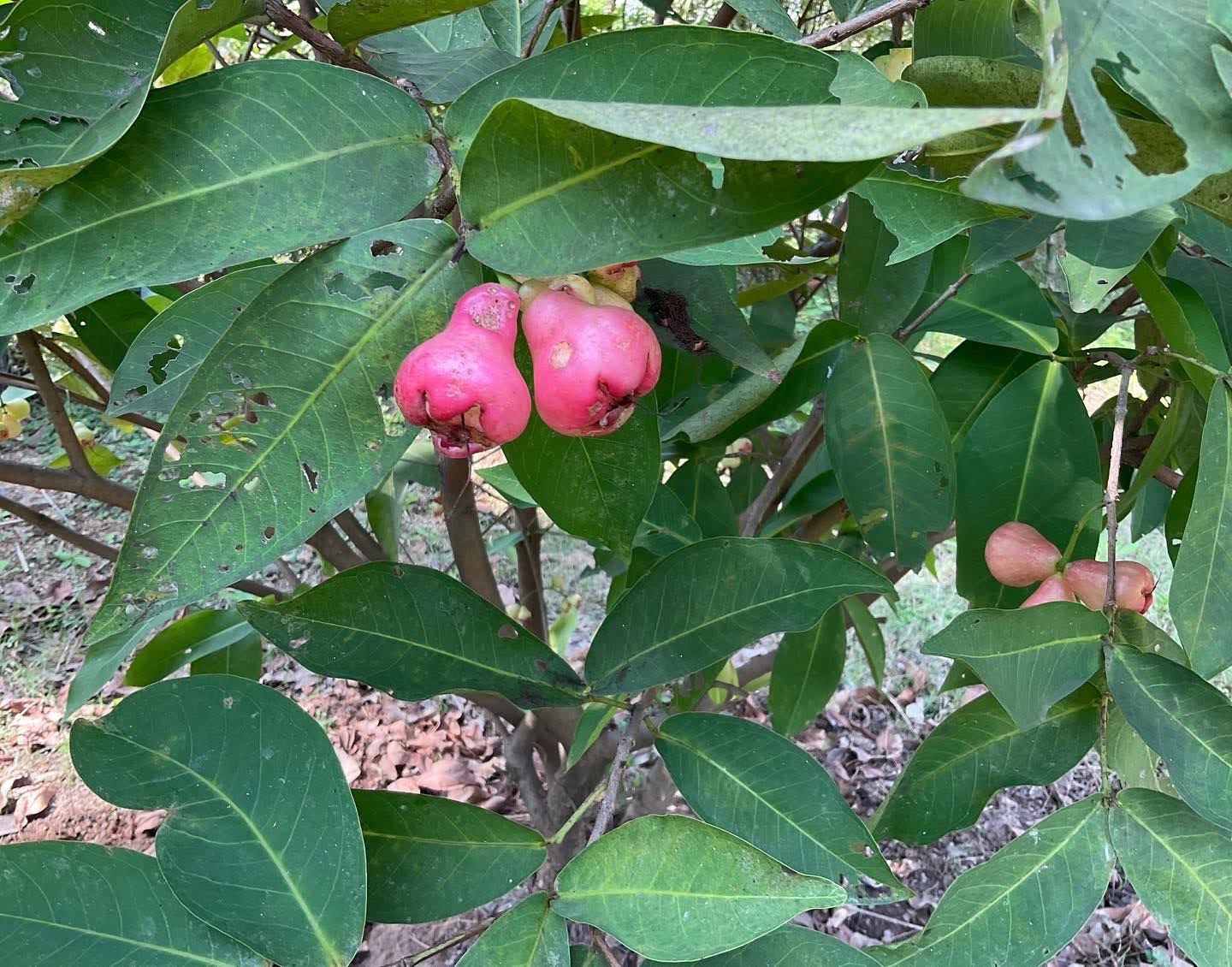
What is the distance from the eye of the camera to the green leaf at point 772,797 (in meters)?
0.62

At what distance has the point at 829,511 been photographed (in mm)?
1109

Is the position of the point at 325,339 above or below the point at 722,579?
above

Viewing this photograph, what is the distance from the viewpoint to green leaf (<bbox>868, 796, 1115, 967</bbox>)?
0.62 m

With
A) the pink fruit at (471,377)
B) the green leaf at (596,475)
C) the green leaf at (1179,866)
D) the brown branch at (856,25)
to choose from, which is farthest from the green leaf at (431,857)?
the brown branch at (856,25)

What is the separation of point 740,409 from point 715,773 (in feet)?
1.05

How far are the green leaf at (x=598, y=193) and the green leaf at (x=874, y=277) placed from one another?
1.65 feet

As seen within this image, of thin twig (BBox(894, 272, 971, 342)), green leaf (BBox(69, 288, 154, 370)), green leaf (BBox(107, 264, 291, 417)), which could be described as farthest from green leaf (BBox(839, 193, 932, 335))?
green leaf (BBox(69, 288, 154, 370))

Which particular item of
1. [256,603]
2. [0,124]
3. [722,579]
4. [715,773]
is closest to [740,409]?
[722,579]

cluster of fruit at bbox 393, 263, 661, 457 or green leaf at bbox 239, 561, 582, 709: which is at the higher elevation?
cluster of fruit at bbox 393, 263, 661, 457

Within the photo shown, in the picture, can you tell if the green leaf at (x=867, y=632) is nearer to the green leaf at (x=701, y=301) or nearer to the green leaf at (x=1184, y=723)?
the green leaf at (x=1184, y=723)

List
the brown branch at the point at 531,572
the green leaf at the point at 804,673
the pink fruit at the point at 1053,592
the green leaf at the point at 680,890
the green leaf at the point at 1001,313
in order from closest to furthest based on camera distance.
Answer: the green leaf at the point at 680,890 < the pink fruit at the point at 1053,592 < the green leaf at the point at 1001,313 < the green leaf at the point at 804,673 < the brown branch at the point at 531,572

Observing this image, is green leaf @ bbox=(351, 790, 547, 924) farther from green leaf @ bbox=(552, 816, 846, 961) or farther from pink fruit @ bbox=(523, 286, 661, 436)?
pink fruit @ bbox=(523, 286, 661, 436)

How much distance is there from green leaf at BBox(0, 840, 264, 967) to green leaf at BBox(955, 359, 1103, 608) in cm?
67

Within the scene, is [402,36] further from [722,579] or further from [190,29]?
[722,579]
